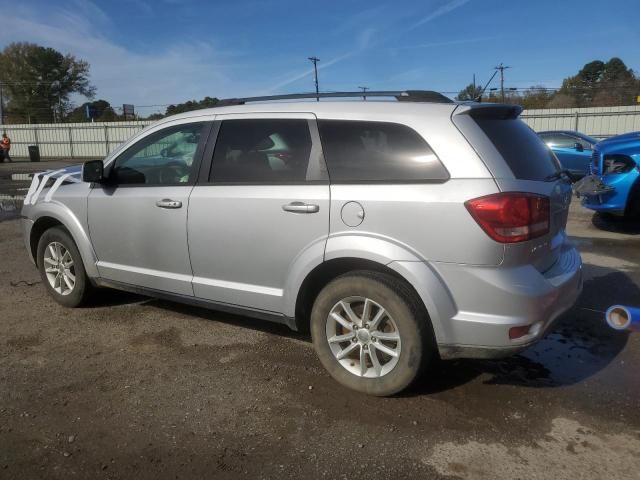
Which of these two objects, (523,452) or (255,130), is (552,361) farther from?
(255,130)

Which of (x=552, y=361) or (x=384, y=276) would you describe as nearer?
(x=384, y=276)

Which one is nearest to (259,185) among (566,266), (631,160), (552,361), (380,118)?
(380,118)

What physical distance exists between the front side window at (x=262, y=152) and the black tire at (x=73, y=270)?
1.78 metres

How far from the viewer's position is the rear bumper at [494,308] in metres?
2.92

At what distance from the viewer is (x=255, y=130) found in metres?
3.84

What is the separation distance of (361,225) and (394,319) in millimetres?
588

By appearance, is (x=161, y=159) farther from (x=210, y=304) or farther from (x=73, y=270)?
(x=73, y=270)

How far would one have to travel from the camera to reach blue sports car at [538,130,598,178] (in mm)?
13931

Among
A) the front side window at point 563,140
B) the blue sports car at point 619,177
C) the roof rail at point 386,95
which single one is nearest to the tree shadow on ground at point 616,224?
the blue sports car at point 619,177

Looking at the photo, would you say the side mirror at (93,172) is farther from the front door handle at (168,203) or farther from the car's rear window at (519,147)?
the car's rear window at (519,147)

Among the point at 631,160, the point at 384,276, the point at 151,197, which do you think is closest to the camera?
the point at 384,276

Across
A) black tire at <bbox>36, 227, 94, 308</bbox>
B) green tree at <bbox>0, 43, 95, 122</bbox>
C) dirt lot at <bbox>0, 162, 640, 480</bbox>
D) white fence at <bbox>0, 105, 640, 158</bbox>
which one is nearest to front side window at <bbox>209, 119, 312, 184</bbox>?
dirt lot at <bbox>0, 162, 640, 480</bbox>

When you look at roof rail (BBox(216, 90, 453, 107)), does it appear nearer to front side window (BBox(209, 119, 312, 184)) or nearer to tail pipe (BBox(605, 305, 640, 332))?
front side window (BBox(209, 119, 312, 184))

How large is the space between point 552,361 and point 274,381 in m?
1.99
